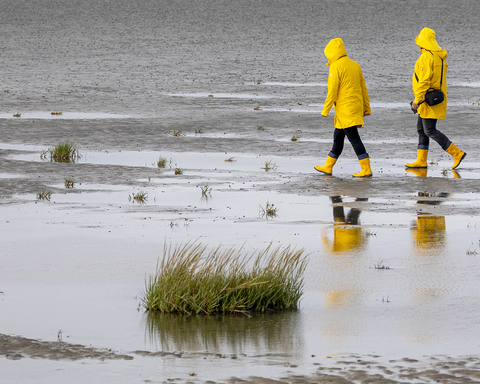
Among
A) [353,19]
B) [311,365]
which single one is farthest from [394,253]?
[353,19]

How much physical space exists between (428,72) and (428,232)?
16.9 ft

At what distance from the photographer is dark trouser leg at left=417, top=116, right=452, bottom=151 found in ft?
46.5

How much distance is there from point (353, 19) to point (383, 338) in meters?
50.7

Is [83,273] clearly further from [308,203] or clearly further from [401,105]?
[401,105]

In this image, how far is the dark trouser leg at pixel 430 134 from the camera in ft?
46.5

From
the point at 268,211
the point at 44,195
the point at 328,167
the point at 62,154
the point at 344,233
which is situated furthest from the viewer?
the point at 62,154

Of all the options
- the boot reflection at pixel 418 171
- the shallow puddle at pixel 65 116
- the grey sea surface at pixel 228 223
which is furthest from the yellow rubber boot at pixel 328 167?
the shallow puddle at pixel 65 116

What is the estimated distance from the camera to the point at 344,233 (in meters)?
9.45

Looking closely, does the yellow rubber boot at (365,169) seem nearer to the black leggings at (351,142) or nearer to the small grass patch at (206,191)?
the black leggings at (351,142)

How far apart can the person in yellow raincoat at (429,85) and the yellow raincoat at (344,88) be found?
947 millimetres

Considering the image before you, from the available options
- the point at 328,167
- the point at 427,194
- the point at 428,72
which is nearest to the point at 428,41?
the point at 428,72

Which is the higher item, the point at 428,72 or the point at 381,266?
the point at 428,72

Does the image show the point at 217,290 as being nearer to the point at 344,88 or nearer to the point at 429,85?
the point at 344,88

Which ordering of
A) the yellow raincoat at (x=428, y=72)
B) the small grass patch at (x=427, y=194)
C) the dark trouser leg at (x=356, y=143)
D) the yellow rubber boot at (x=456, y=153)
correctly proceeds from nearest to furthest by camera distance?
1. the small grass patch at (x=427, y=194)
2. the dark trouser leg at (x=356, y=143)
3. the yellow raincoat at (x=428, y=72)
4. the yellow rubber boot at (x=456, y=153)
